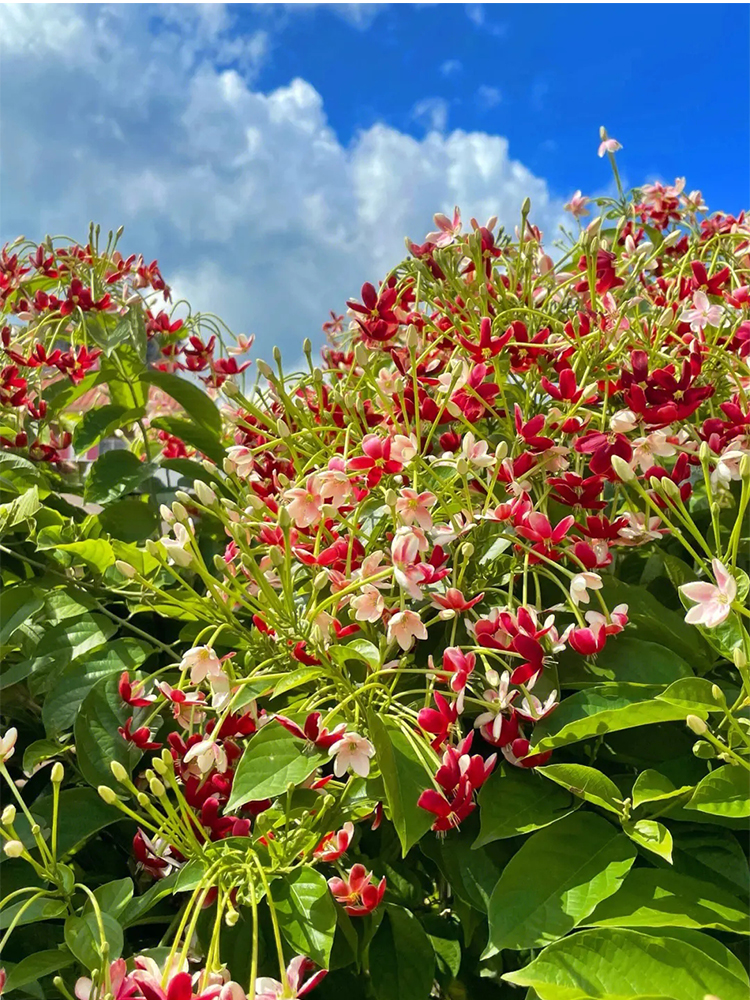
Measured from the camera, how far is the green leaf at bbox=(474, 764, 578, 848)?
0.62 metres

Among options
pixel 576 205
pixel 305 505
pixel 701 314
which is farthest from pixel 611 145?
pixel 305 505

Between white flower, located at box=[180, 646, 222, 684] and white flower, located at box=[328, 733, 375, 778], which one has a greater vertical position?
white flower, located at box=[180, 646, 222, 684]

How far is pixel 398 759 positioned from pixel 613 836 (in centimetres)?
17

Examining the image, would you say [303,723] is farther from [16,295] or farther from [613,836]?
[16,295]

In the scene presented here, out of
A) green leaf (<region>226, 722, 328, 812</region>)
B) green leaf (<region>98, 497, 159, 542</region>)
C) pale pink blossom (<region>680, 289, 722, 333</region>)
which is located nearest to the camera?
green leaf (<region>226, 722, 328, 812</region>)

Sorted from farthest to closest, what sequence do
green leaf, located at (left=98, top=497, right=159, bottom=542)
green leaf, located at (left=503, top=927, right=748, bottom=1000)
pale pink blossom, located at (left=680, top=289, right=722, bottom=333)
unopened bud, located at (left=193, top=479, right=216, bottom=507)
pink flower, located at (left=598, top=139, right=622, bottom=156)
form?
pink flower, located at (left=598, top=139, right=622, bottom=156) → green leaf, located at (left=98, top=497, right=159, bottom=542) → pale pink blossom, located at (left=680, top=289, right=722, bottom=333) → unopened bud, located at (left=193, top=479, right=216, bottom=507) → green leaf, located at (left=503, top=927, right=748, bottom=1000)

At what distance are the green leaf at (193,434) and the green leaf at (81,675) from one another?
0.35m

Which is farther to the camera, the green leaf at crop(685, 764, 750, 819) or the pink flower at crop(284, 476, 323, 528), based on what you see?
the pink flower at crop(284, 476, 323, 528)

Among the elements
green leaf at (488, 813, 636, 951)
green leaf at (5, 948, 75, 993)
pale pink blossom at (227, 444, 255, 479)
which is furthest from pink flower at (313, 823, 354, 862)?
pale pink blossom at (227, 444, 255, 479)

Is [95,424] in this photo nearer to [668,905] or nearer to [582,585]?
[582,585]

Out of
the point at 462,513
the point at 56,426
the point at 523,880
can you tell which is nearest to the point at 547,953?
the point at 523,880

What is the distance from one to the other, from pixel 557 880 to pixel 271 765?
0.23 metres

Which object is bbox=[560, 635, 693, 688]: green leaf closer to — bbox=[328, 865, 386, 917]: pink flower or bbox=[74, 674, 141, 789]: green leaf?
bbox=[328, 865, 386, 917]: pink flower

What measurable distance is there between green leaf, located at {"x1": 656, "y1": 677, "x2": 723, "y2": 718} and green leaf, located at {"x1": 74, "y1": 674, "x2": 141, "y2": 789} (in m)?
0.51
